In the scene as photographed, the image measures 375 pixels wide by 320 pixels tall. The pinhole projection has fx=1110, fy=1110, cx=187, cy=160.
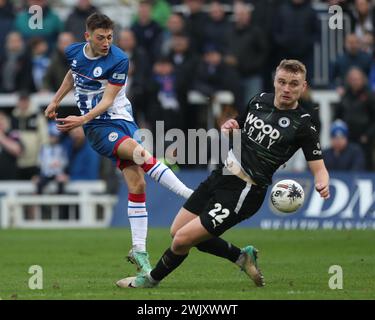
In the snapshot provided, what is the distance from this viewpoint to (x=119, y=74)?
1182 centimetres

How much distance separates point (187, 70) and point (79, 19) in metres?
2.62

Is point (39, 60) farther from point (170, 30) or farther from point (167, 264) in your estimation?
point (167, 264)

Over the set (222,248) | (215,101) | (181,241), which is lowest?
(222,248)

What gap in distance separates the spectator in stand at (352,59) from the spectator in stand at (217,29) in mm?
2323

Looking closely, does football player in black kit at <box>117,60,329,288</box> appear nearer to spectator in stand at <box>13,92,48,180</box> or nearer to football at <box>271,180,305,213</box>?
football at <box>271,180,305,213</box>

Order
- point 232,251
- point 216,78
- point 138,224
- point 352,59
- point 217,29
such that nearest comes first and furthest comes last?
point 232,251, point 138,224, point 352,59, point 216,78, point 217,29

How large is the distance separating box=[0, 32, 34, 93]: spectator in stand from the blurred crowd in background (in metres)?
0.02

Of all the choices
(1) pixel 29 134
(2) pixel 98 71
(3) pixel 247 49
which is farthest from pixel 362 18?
(2) pixel 98 71

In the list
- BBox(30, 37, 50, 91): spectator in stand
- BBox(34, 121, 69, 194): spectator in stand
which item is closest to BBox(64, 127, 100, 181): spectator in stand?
BBox(34, 121, 69, 194): spectator in stand

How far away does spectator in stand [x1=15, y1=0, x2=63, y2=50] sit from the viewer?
74.9 feet

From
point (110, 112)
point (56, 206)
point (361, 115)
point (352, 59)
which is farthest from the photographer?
point (56, 206)

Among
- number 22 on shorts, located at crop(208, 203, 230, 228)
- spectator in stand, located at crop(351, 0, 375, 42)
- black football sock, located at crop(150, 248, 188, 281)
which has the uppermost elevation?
spectator in stand, located at crop(351, 0, 375, 42)

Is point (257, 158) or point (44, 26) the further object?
point (44, 26)

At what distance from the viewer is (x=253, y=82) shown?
22062 mm
